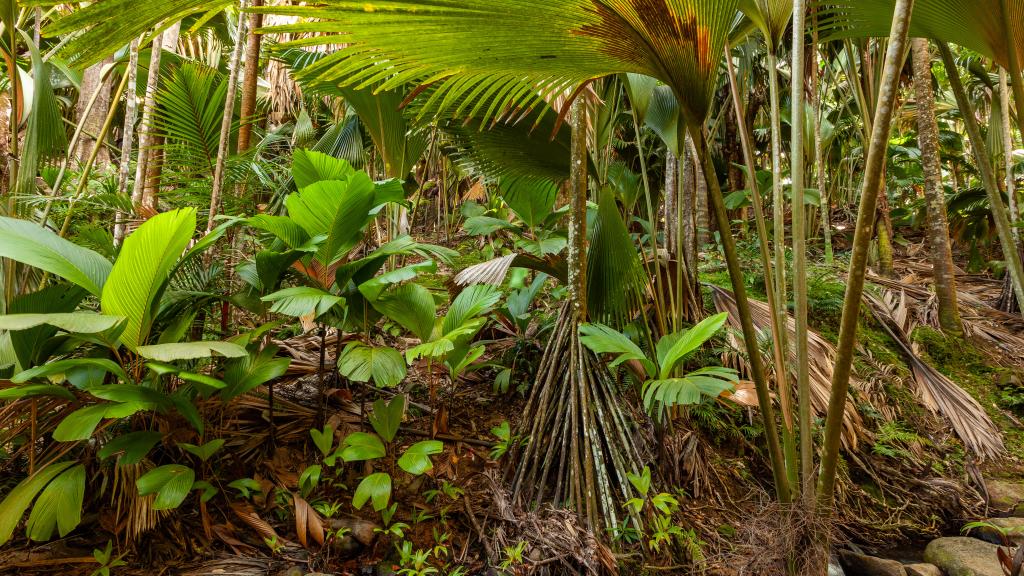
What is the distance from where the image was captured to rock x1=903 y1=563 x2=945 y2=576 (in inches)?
66.2

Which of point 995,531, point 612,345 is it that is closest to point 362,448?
point 612,345

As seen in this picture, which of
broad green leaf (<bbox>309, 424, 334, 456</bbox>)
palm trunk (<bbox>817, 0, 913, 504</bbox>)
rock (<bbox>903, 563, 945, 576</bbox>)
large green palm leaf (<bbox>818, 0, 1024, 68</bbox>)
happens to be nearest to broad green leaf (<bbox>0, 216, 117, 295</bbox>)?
broad green leaf (<bbox>309, 424, 334, 456</bbox>)

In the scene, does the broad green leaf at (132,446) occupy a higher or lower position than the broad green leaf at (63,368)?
lower

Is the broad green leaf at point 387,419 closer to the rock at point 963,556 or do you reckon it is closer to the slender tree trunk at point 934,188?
the rock at point 963,556

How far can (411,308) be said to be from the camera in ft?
5.20

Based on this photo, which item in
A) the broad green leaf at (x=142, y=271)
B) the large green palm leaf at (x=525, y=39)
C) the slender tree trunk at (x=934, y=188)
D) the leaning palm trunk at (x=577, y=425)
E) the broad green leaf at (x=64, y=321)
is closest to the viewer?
the large green palm leaf at (x=525, y=39)

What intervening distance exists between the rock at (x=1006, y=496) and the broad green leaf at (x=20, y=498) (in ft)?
11.0

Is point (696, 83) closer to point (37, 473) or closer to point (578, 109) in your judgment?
point (578, 109)

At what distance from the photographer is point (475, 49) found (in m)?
0.90

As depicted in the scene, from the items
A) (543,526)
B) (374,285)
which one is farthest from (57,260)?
(543,526)

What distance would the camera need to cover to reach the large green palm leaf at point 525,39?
799mm

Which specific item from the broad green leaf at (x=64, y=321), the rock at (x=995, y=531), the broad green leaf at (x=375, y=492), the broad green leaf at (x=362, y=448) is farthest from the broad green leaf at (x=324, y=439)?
the rock at (x=995, y=531)

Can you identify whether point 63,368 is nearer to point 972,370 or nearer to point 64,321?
point 64,321

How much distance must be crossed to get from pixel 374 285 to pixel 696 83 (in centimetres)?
101
